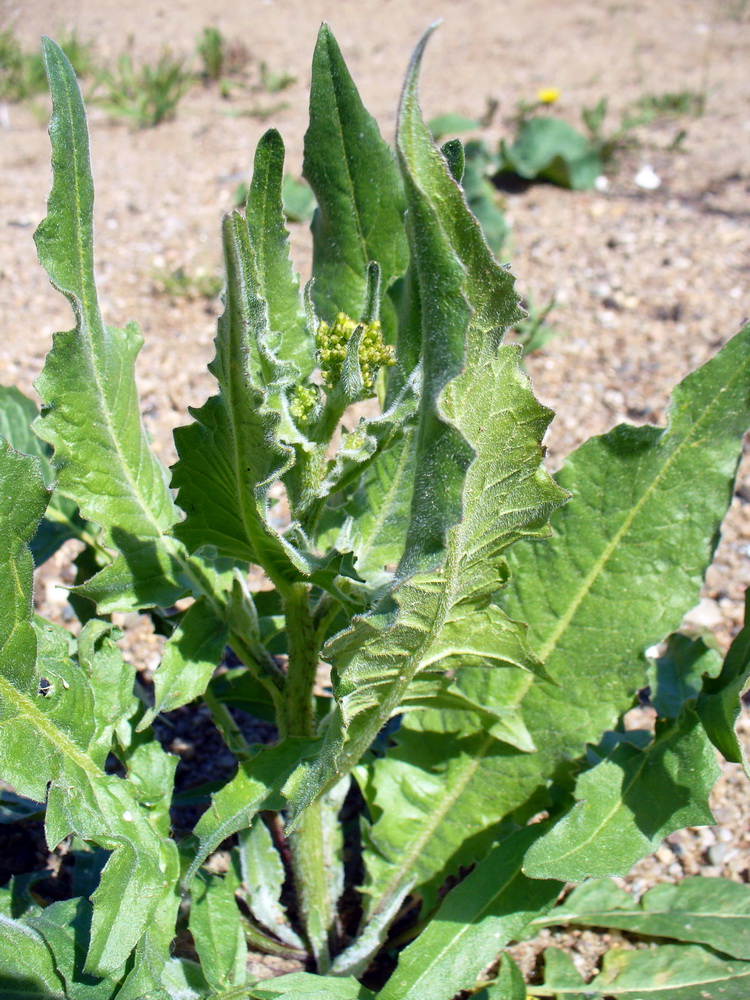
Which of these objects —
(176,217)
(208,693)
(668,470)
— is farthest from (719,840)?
(176,217)

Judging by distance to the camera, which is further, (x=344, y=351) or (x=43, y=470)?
(x=43, y=470)

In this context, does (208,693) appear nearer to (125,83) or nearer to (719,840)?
(719,840)

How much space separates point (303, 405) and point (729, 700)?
814 mm

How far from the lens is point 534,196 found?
189 inches

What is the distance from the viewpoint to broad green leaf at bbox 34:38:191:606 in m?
1.25

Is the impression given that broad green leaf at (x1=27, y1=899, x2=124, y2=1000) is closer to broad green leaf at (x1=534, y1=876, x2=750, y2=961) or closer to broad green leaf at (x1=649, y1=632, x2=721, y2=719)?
broad green leaf at (x1=534, y1=876, x2=750, y2=961)

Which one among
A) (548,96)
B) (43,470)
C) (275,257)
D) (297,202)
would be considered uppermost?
(548,96)

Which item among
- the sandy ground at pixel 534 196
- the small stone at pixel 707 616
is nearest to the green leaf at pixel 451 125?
the sandy ground at pixel 534 196

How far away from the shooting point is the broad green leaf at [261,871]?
1.79 m

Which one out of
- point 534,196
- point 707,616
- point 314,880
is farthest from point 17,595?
point 534,196

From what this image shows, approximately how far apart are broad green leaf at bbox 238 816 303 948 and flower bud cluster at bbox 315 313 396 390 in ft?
3.13

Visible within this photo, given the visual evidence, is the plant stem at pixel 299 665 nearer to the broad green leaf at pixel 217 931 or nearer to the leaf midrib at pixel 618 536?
the broad green leaf at pixel 217 931

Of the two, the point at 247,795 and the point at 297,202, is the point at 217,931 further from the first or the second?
the point at 297,202

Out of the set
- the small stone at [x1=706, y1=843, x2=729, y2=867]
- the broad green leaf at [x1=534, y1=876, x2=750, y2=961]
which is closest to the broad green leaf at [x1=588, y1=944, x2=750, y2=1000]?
the broad green leaf at [x1=534, y1=876, x2=750, y2=961]
